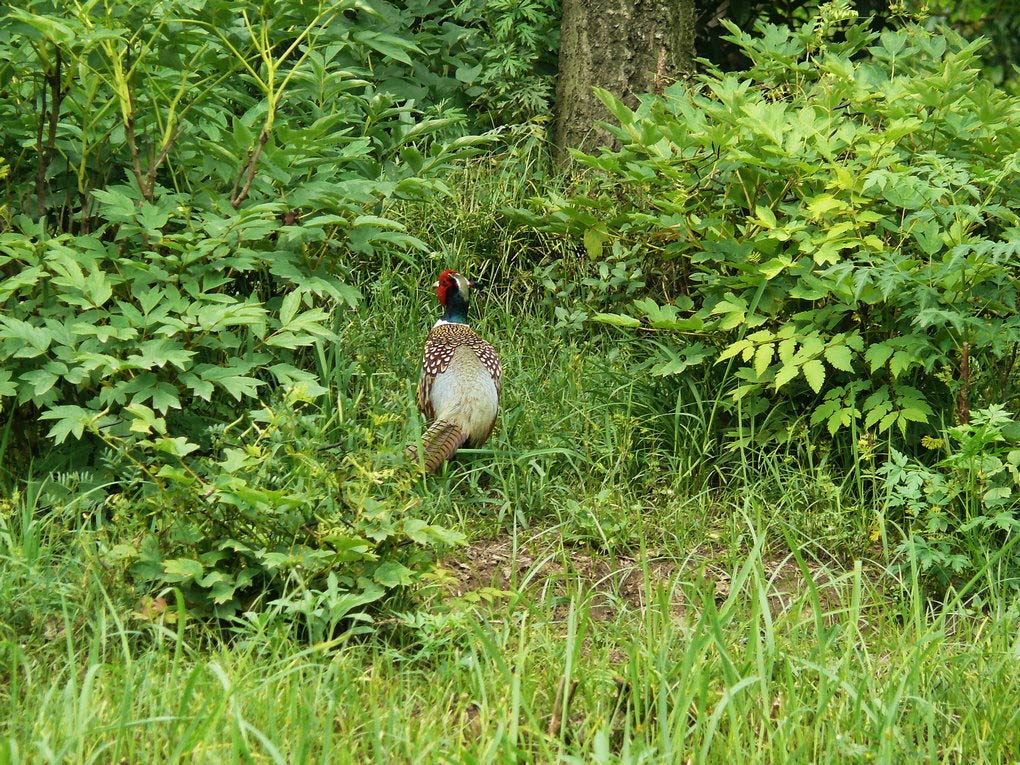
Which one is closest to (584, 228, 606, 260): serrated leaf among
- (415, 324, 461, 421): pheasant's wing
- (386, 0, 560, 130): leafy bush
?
(415, 324, 461, 421): pheasant's wing

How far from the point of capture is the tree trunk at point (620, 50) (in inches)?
268

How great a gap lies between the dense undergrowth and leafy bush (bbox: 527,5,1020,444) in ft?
0.07

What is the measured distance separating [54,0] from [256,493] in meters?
1.88

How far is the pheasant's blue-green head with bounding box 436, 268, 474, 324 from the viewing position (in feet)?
18.2

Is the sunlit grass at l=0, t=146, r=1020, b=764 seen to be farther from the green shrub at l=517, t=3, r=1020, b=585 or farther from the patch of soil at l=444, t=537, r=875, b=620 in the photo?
the green shrub at l=517, t=3, r=1020, b=585

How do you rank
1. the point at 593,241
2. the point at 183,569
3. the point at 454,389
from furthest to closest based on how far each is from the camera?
the point at 593,241 < the point at 454,389 < the point at 183,569

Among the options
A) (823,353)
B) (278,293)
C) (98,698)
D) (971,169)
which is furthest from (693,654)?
(278,293)

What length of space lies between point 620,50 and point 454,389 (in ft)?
9.14

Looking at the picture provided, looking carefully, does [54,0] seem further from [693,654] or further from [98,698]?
[693,654]

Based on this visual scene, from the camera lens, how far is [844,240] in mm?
4492

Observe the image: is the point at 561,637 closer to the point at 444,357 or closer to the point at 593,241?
the point at 444,357

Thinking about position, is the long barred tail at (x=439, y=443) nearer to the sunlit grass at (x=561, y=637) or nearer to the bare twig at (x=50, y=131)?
the sunlit grass at (x=561, y=637)

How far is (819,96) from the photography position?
5180 millimetres

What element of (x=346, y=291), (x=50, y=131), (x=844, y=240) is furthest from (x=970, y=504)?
(x=50, y=131)
